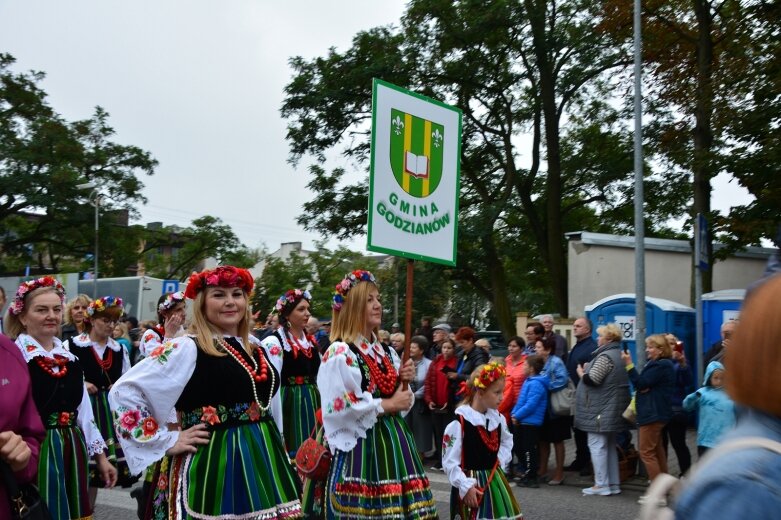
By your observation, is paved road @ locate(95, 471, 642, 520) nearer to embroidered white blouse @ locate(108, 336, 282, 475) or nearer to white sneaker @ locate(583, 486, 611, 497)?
white sneaker @ locate(583, 486, 611, 497)

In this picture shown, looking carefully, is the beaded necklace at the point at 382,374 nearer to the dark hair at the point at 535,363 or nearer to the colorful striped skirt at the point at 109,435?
the colorful striped skirt at the point at 109,435

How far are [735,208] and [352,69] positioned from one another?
394 inches

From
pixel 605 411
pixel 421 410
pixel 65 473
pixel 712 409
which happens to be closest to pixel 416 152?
pixel 65 473

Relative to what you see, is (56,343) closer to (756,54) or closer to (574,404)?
(574,404)

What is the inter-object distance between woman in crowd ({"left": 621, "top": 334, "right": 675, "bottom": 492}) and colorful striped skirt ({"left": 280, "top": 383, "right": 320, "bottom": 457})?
11.6 feet

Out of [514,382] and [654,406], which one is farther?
[514,382]

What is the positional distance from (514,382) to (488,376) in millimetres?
4594

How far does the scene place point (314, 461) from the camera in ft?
17.7

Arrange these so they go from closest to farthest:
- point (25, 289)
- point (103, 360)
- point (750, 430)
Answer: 1. point (750, 430)
2. point (25, 289)
3. point (103, 360)

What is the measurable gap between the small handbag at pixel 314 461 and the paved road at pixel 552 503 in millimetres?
3384

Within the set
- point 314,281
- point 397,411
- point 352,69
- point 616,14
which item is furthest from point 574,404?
point 314,281

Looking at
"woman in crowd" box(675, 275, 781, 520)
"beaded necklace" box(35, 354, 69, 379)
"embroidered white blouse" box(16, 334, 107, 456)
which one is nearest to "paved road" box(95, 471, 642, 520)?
"embroidered white blouse" box(16, 334, 107, 456)

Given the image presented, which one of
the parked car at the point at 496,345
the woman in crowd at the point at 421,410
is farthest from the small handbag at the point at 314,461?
the parked car at the point at 496,345

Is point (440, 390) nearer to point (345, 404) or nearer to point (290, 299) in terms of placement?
point (290, 299)
